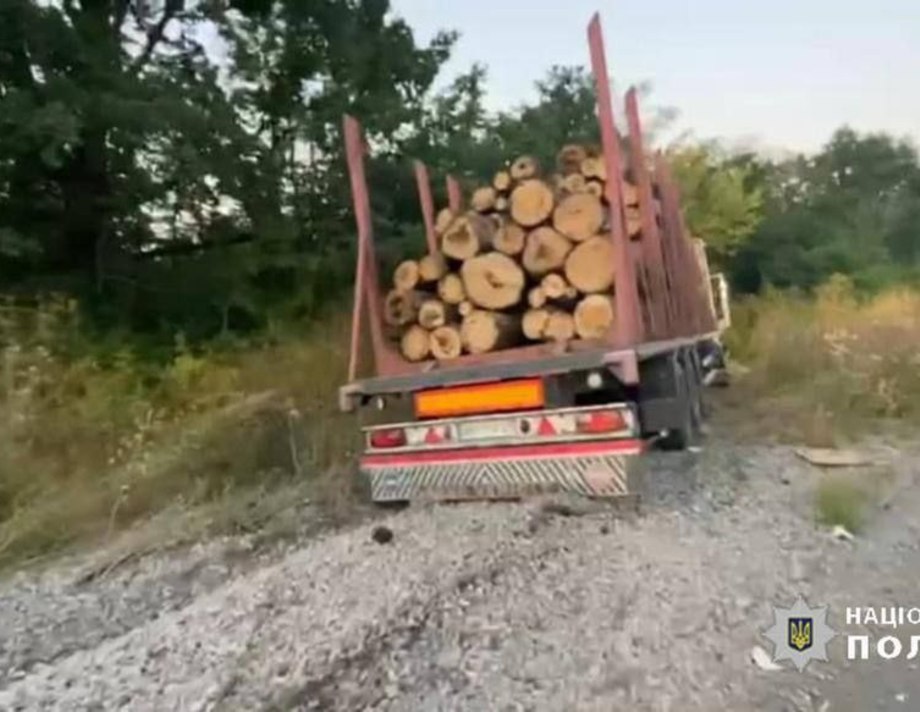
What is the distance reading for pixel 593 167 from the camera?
5.95m

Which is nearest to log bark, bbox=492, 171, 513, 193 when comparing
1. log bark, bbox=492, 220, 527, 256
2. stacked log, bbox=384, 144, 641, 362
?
stacked log, bbox=384, 144, 641, 362

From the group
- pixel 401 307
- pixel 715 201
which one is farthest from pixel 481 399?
pixel 715 201

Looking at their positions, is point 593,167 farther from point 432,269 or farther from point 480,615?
point 480,615

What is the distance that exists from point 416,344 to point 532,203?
1.11 metres

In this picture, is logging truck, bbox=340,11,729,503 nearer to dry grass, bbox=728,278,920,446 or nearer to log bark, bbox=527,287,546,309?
log bark, bbox=527,287,546,309

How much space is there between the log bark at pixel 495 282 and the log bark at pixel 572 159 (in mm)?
774

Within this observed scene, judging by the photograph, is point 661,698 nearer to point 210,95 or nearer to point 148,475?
point 148,475

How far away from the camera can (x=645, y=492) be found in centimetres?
555

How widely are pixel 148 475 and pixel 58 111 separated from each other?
2.65 m

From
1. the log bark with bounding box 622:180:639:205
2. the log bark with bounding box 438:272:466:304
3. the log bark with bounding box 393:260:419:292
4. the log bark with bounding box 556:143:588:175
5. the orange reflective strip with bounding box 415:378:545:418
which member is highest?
the log bark with bounding box 556:143:588:175

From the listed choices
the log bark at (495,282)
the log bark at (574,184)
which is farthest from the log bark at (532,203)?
the log bark at (495,282)

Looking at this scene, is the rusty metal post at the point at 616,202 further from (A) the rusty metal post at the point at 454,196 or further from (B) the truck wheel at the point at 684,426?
(A) the rusty metal post at the point at 454,196

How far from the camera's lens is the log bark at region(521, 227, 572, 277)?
563cm

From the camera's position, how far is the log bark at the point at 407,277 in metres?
6.10
